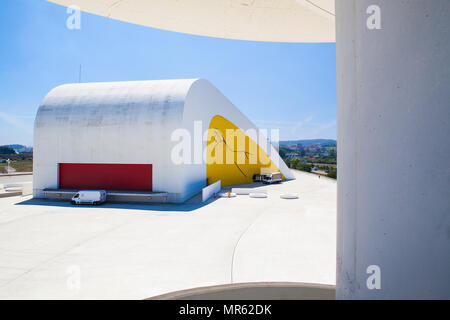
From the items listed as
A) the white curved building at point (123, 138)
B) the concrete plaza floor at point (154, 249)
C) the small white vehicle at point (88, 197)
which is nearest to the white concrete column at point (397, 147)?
the concrete plaza floor at point (154, 249)

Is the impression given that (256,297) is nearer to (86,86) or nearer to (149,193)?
(149,193)

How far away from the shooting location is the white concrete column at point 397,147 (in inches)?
80.8

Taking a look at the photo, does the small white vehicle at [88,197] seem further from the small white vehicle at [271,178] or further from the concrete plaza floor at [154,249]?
the small white vehicle at [271,178]

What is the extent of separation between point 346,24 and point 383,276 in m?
2.73

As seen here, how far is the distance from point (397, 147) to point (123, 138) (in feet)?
63.2

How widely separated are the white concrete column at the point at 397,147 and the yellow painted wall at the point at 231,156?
20758 mm

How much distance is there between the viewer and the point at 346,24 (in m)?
2.91

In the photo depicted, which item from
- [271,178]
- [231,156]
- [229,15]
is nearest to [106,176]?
[231,156]

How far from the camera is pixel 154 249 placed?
880 cm

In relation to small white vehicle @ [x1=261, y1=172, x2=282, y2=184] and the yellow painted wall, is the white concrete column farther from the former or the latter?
small white vehicle @ [x1=261, y1=172, x2=282, y2=184]

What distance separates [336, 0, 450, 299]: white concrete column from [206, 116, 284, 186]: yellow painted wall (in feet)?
68.1

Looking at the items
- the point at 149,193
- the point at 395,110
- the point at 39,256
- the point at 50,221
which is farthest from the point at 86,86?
the point at 395,110

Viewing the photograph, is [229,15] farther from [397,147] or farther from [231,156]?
[231,156]

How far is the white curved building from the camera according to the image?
61.2 ft
